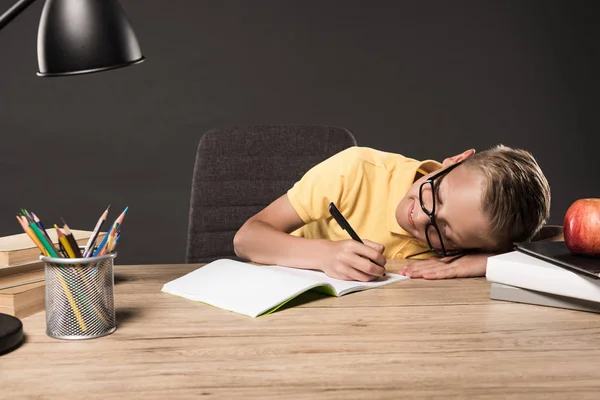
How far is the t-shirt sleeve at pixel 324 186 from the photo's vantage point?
1848 millimetres

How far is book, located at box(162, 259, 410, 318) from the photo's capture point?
1.17 m

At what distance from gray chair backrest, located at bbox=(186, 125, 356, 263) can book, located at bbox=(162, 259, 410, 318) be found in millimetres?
806

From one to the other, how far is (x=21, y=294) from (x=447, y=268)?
2.80 feet

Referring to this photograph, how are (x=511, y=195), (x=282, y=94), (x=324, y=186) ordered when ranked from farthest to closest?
(x=282, y=94)
(x=324, y=186)
(x=511, y=195)

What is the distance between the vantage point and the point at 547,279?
1.22 m

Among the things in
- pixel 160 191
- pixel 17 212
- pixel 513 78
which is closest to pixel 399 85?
pixel 513 78

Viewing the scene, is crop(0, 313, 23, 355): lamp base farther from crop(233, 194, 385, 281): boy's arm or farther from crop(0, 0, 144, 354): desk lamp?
crop(233, 194, 385, 281): boy's arm

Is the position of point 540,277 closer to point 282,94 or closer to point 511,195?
point 511,195

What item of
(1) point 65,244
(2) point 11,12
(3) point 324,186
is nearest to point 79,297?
(1) point 65,244

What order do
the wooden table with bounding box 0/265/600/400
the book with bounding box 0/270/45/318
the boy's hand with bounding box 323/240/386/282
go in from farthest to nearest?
the boy's hand with bounding box 323/240/386/282 < the book with bounding box 0/270/45/318 < the wooden table with bounding box 0/265/600/400

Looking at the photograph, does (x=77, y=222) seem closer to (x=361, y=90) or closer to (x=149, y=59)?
(x=149, y=59)

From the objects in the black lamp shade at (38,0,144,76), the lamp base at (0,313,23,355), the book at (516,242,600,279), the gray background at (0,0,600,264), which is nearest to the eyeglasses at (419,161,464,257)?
the book at (516,242,600,279)

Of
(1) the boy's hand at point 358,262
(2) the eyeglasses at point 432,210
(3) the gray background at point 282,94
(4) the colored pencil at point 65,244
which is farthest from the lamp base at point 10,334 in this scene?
(3) the gray background at point 282,94

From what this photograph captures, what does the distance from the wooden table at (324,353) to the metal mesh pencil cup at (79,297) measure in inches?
0.9
